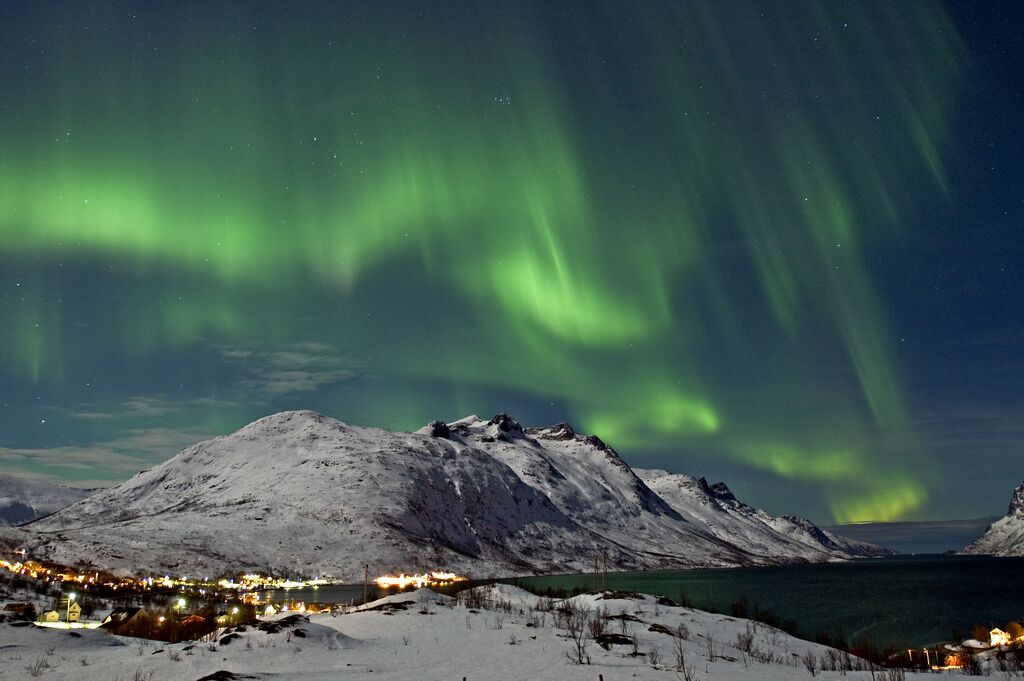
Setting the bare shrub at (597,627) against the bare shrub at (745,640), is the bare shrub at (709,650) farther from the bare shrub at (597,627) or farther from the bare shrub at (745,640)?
the bare shrub at (597,627)

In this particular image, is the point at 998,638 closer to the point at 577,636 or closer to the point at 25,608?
the point at 577,636

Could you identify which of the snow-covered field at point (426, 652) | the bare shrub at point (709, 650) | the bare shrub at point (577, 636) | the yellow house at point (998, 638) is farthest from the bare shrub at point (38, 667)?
the yellow house at point (998, 638)

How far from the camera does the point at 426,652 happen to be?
23734mm

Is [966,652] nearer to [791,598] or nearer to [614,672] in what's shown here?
[614,672]

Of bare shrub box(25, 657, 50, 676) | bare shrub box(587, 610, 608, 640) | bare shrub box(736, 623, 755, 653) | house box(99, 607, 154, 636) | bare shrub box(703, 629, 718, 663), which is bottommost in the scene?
bare shrub box(736, 623, 755, 653)

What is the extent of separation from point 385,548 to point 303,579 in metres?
37.3

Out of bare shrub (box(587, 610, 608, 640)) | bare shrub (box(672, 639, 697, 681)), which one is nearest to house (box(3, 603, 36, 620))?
bare shrub (box(587, 610, 608, 640))

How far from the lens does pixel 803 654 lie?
3019 cm

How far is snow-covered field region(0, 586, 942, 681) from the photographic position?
1969 cm

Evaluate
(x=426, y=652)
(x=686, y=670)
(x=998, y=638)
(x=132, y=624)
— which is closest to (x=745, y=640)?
(x=686, y=670)

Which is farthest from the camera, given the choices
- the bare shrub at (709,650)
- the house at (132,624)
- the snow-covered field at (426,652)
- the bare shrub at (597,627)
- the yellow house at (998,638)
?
the yellow house at (998,638)

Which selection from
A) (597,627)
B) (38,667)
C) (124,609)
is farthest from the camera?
(124,609)

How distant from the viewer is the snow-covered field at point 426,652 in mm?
19688

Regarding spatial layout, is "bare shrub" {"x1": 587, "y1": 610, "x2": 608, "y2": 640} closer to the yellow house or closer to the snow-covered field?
the snow-covered field
